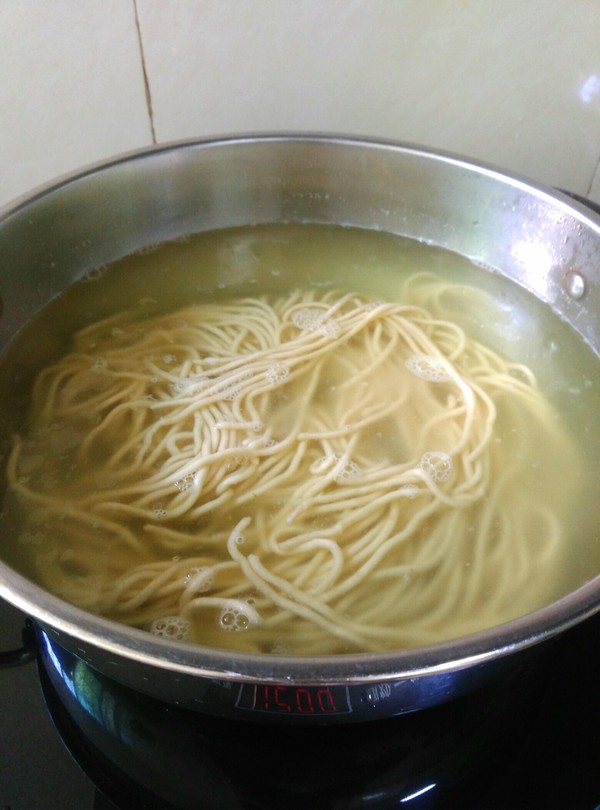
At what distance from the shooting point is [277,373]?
1.77 meters

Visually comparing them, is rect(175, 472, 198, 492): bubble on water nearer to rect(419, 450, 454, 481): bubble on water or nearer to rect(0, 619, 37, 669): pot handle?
rect(0, 619, 37, 669): pot handle

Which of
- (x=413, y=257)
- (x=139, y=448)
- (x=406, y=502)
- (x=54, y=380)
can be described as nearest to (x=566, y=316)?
(x=413, y=257)

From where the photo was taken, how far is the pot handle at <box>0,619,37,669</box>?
1.29 meters

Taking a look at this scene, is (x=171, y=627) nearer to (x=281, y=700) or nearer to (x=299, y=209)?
(x=281, y=700)

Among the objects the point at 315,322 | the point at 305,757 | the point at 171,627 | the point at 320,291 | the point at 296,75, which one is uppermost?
the point at 296,75

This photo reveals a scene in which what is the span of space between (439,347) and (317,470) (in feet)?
1.78

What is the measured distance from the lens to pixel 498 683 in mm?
1232

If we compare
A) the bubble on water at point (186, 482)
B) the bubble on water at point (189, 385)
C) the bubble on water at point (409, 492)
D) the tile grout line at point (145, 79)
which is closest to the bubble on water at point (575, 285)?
the bubble on water at point (409, 492)

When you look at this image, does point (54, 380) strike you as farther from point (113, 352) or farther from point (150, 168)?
point (150, 168)

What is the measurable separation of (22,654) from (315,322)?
3.55ft

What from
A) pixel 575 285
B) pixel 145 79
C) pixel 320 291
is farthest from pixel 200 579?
pixel 145 79

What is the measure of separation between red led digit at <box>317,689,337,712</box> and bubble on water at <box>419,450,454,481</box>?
2.23 feet

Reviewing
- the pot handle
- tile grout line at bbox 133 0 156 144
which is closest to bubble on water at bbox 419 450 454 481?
the pot handle

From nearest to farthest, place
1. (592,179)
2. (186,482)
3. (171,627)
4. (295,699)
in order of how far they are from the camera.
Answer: (295,699) → (171,627) → (186,482) → (592,179)
